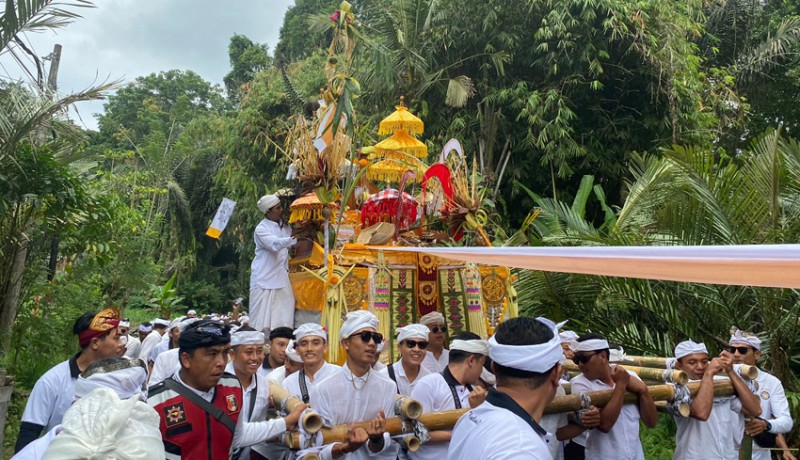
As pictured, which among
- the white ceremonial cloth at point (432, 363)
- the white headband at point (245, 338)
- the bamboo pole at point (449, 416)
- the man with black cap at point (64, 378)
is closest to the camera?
the man with black cap at point (64, 378)

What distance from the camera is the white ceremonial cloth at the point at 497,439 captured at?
7.87 feet

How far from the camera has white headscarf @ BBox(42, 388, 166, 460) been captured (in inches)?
82.0

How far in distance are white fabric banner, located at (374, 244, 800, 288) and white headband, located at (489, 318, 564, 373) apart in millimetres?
948

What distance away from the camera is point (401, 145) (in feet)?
34.2

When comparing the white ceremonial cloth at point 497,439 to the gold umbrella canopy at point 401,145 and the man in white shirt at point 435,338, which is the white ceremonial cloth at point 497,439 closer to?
the man in white shirt at point 435,338

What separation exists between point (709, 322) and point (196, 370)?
675 centimetres

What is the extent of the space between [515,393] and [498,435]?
23 cm

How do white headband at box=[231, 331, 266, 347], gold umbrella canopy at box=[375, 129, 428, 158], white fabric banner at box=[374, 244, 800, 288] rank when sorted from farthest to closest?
gold umbrella canopy at box=[375, 129, 428, 158] → white headband at box=[231, 331, 266, 347] → white fabric banner at box=[374, 244, 800, 288]

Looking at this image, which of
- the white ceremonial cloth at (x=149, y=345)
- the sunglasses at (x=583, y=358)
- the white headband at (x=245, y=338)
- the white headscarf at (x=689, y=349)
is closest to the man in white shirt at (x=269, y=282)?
the white ceremonial cloth at (x=149, y=345)

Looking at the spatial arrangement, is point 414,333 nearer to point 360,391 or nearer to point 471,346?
point 471,346

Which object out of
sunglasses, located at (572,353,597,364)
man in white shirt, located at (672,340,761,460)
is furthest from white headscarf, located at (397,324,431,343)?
man in white shirt, located at (672,340,761,460)

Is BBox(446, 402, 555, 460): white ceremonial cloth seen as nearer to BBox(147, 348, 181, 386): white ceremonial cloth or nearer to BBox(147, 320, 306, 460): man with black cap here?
BBox(147, 320, 306, 460): man with black cap

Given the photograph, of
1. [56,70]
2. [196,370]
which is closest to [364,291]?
[196,370]

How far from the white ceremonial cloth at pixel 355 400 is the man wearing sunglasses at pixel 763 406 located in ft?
8.59
